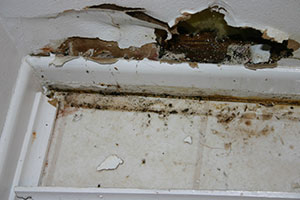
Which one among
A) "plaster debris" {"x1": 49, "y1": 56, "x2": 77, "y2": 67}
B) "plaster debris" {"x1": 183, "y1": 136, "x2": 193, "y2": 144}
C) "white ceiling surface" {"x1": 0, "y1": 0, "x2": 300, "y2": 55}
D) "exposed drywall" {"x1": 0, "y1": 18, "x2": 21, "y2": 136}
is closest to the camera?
"white ceiling surface" {"x1": 0, "y1": 0, "x2": 300, "y2": 55}

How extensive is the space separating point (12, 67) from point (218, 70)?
69 centimetres

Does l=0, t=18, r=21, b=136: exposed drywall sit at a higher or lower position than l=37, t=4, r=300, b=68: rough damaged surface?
lower

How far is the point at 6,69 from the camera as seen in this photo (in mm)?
925

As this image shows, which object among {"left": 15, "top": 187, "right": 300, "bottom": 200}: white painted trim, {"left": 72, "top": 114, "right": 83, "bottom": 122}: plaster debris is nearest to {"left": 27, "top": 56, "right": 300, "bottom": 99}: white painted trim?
{"left": 72, "top": 114, "right": 83, "bottom": 122}: plaster debris

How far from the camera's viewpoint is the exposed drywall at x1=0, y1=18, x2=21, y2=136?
2.95 feet

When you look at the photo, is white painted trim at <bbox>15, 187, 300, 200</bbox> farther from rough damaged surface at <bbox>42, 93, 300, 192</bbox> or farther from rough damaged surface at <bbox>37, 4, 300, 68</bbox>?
rough damaged surface at <bbox>37, 4, 300, 68</bbox>

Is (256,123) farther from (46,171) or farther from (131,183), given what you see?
(46,171)

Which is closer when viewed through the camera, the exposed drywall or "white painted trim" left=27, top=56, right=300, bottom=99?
the exposed drywall

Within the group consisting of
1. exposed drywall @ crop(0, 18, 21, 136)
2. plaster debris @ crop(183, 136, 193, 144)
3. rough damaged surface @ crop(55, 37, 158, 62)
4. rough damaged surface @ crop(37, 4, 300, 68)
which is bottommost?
plaster debris @ crop(183, 136, 193, 144)

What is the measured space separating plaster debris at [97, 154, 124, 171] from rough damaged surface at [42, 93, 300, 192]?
0.02 m

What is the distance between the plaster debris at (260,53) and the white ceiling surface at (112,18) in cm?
8

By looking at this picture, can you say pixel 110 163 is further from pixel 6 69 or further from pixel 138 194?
pixel 6 69

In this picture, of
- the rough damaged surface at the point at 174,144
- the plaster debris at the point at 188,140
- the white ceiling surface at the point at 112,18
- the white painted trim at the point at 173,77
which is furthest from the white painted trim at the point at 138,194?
the white ceiling surface at the point at 112,18

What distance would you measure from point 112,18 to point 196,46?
30 cm
